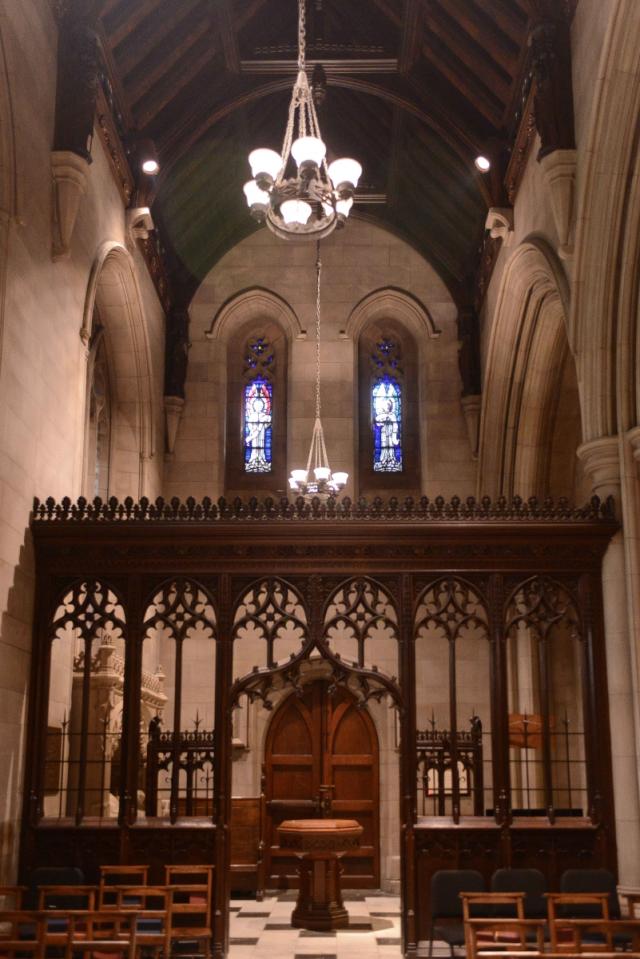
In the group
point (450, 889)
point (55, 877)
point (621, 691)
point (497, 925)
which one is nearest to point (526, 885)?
point (450, 889)

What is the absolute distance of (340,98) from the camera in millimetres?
15609

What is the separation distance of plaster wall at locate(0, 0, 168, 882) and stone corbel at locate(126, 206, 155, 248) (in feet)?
7.01

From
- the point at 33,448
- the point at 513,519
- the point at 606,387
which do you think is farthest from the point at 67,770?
the point at 606,387

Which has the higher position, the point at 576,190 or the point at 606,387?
the point at 576,190

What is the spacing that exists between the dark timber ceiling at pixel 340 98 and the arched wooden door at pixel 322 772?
6.34 m

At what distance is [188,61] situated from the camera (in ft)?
43.0

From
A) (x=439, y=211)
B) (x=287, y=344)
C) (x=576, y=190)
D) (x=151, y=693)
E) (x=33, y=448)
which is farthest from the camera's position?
(x=287, y=344)

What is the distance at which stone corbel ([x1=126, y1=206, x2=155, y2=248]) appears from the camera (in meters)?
13.1

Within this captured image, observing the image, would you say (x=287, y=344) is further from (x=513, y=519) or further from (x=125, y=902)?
(x=125, y=902)

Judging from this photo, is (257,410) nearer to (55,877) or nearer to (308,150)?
(308,150)

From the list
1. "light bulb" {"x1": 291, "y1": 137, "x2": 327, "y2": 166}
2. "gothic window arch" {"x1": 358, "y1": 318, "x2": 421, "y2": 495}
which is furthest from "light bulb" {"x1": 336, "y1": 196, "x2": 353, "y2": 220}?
"gothic window arch" {"x1": 358, "y1": 318, "x2": 421, "y2": 495}

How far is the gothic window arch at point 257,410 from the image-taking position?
16.6m

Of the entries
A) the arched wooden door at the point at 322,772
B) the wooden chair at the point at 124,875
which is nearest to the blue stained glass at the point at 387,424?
the arched wooden door at the point at 322,772

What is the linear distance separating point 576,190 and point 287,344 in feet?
24.0
